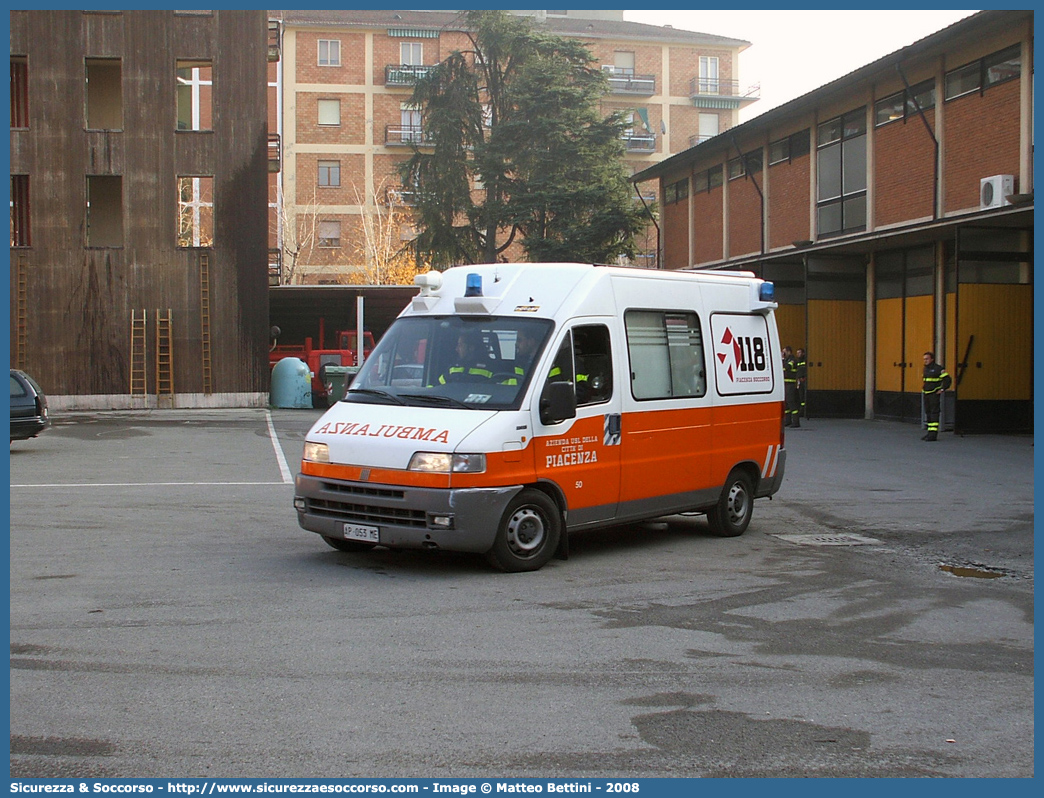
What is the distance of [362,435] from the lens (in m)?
8.92

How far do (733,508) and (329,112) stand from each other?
186ft

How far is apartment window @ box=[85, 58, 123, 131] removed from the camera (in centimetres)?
3325

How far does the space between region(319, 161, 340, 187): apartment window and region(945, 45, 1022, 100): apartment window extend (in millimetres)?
44319

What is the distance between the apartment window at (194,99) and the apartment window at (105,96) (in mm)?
1674

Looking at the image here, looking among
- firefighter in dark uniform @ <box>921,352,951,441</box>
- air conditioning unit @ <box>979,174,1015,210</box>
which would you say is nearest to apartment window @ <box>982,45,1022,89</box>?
air conditioning unit @ <box>979,174,1015,210</box>

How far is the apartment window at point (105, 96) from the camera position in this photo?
3325 centimetres

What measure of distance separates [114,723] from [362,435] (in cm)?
401

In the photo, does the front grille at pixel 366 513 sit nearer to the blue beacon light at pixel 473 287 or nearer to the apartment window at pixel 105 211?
the blue beacon light at pixel 473 287

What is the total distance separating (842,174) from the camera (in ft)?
91.8

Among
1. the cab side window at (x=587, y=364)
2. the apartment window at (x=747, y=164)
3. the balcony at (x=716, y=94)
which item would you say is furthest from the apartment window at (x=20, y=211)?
the balcony at (x=716, y=94)

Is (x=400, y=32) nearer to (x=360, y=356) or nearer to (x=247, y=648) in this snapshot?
(x=360, y=356)

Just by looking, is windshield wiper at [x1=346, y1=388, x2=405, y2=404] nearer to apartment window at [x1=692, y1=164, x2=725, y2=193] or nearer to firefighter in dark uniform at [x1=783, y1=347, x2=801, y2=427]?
firefighter in dark uniform at [x1=783, y1=347, x2=801, y2=427]

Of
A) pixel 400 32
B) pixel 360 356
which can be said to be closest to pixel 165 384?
pixel 360 356

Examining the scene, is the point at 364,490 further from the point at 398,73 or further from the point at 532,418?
the point at 398,73
